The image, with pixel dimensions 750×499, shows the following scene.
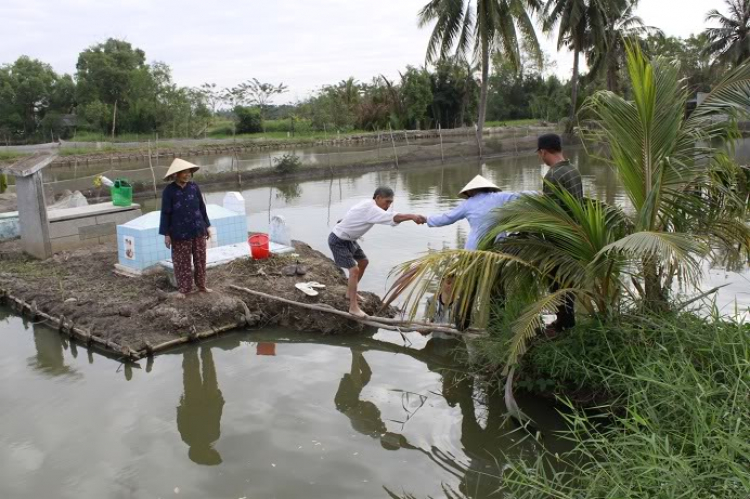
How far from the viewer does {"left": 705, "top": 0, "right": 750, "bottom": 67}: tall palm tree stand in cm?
3472

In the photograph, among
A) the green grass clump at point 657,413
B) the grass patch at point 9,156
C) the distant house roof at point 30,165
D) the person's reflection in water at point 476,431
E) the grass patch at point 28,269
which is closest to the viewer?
the green grass clump at point 657,413

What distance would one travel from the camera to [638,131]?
426 cm

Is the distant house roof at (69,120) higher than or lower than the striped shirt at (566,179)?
higher

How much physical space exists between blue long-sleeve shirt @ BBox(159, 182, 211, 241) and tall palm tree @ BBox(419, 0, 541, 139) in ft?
65.8

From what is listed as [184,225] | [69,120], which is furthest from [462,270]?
[69,120]

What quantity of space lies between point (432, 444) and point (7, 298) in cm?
596

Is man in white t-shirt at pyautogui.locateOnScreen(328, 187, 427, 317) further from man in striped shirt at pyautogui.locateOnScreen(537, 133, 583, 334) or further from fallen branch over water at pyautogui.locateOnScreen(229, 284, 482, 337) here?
man in striped shirt at pyautogui.locateOnScreen(537, 133, 583, 334)

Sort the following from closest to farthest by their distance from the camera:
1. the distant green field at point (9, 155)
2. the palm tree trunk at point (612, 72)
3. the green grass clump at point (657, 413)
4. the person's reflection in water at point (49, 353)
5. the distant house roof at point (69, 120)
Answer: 1. the green grass clump at point (657, 413)
2. the person's reflection in water at point (49, 353)
3. the distant green field at point (9, 155)
4. the palm tree trunk at point (612, 72)
5. the distant house roof at point (69, 120)

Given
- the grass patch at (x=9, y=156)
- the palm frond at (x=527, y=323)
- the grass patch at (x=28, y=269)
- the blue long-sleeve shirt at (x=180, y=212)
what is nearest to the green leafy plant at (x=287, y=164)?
the grass patch at (x=9, y=156)

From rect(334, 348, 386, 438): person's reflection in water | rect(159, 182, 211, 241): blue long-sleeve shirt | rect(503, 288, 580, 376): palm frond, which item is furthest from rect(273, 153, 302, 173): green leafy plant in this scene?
rect(503, 288, 580, 376): palm frond

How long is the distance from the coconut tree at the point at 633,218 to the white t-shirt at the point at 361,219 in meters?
1.60

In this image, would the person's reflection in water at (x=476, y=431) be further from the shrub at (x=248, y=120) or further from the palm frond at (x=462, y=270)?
the shrub at (x=248, y=120)

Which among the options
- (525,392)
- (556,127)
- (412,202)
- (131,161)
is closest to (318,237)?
(412,202)

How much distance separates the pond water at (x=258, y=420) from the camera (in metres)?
3.98
